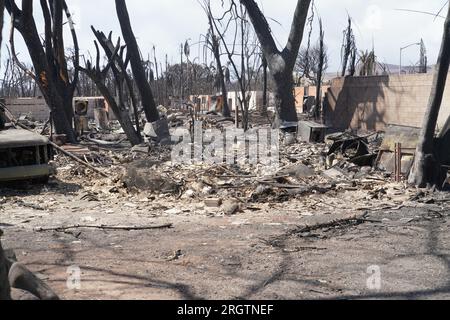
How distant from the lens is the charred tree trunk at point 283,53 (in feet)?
57.3

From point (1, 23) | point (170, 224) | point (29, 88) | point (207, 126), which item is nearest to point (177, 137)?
point (207, 126)

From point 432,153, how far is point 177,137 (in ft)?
29.6

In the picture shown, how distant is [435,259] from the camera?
5.43m

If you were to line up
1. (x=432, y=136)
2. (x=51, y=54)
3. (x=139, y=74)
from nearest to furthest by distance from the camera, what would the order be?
1. (x=432, y=136)
2. (x=51, y=54)
3. (x=139, y=74)

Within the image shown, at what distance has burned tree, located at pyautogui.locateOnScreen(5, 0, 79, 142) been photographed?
15.4m

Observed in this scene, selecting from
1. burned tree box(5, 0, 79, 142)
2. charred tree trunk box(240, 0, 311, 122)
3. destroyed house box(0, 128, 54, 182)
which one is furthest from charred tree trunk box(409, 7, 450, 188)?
burned tree box(5, 0, 79, 142)

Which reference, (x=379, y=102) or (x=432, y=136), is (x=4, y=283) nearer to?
(x=432, y=136)

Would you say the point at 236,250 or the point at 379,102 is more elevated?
the point at 379,102

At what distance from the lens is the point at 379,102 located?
17.8 meters

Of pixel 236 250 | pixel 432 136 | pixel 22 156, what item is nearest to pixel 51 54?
pixel 22 156

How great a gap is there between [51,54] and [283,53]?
7.29m

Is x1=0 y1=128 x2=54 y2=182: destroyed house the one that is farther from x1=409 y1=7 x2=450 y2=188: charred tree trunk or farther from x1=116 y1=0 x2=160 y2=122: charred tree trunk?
x1=116 y1=0 x2=160 y2=122: charred tree trunk

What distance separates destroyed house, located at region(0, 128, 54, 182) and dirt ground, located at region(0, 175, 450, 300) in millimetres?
792

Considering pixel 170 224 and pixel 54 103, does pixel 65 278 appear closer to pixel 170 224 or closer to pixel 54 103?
pixel 170 224
